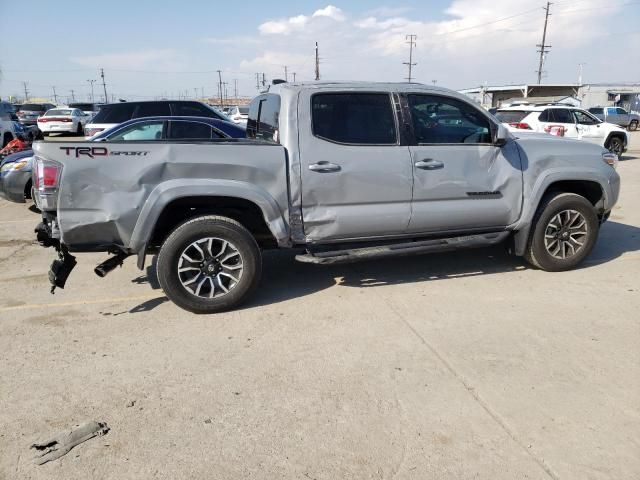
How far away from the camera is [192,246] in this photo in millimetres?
4070

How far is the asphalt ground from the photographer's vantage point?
2.49 meters

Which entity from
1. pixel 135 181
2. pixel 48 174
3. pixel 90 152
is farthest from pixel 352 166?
pixel 48 174

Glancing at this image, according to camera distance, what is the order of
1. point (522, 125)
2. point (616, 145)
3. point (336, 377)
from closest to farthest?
point (336, 377) < point (522, 125) < point (616, 145)

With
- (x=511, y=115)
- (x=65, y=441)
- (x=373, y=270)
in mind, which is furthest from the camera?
(x=511, y=115)

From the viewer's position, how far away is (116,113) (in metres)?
12.7

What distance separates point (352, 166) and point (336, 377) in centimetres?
187

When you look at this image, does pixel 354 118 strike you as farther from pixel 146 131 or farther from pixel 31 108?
pixel 31 108

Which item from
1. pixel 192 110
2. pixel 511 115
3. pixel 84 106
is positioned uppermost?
pixel 84 106

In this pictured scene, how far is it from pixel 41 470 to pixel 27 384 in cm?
93

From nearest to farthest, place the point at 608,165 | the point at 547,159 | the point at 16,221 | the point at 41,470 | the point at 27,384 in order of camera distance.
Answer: the point at 41,470 → the point at 27,384 → the point at 547,159 → the point at 608,165 → the point at 16,221

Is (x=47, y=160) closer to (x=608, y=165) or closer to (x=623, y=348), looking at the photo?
(x=623, y=348)

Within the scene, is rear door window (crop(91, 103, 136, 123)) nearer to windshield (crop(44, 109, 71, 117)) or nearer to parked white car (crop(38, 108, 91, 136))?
parked white car (crop(38, 108, 91, 136))

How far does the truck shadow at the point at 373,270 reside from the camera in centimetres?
477

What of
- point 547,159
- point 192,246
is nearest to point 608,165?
point 547,159
